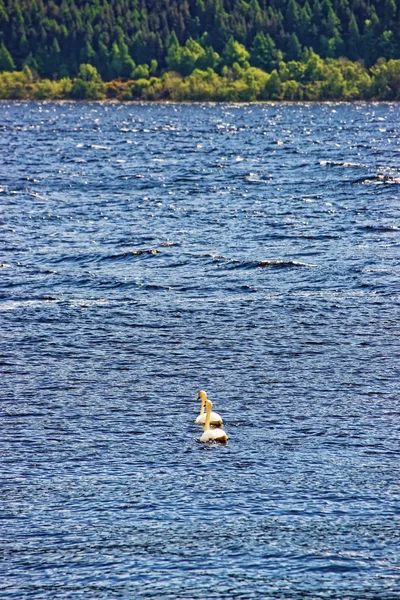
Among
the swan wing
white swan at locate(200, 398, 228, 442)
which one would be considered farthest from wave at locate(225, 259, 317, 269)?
white swan at locate(200, 398, 228, 442)

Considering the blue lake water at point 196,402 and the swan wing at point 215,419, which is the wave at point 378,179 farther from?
the swan wing at point 215,419

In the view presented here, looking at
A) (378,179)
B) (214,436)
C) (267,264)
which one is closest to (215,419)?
(214,436)

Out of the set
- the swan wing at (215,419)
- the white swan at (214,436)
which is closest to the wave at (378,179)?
the swan wing at (215,419)

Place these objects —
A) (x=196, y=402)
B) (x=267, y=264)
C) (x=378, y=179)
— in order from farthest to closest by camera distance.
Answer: (x=378, y=179) < (x=267, y=264) < (x=196, y=402)

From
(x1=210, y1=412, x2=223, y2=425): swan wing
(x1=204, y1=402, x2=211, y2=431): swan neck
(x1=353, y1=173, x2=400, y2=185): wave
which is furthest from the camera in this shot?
(x1=353, y1=173, x2=400, y2=185): wave

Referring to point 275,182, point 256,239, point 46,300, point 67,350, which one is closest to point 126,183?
point 275,182

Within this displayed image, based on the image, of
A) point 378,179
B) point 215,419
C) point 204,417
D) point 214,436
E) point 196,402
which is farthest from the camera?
point 378,179

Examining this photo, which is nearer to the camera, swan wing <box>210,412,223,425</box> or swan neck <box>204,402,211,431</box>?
swan neck <box>204,402,211,431</box>

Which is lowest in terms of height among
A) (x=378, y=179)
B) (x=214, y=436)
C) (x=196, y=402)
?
(x=378, y=179)

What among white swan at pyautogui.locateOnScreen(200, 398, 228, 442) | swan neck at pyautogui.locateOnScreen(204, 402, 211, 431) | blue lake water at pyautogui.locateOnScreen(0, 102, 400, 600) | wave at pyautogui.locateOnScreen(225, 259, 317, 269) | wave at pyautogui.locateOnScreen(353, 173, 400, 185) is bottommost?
wave at pyautogui.locateOnScreen(353, 173, 400, 185)

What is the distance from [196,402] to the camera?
2777 centimetres

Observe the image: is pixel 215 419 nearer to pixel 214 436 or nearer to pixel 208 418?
pixel 208 418

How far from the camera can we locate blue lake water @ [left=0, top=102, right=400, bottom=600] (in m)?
19.1

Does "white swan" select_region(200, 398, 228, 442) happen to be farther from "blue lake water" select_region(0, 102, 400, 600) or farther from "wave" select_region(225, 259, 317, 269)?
"wave" select_region(225, 259, 317, 269)
